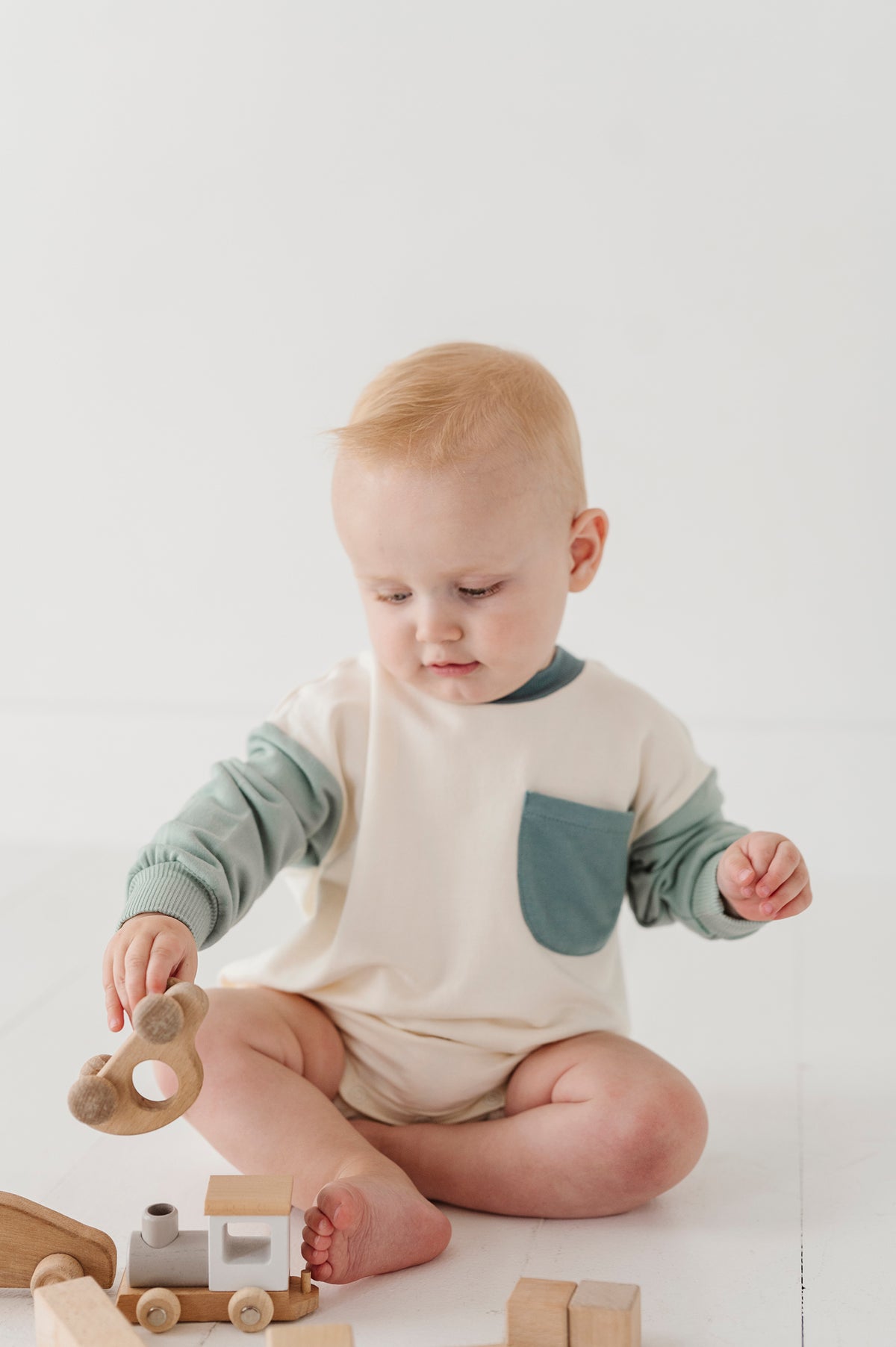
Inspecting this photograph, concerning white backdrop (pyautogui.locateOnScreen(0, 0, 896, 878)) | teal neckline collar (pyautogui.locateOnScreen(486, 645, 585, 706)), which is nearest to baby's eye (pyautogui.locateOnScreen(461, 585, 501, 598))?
teal neckline collar (pyautogui.locateOnScreen(486, 645, 585, 706))

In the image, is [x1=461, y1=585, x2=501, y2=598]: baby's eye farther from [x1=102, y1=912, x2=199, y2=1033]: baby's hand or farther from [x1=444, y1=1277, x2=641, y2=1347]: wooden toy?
[x1=444, y1=1277, x2=641, y2=1347]: wooden toy

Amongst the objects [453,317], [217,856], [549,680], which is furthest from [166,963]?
[453,317]

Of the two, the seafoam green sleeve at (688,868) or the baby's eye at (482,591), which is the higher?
the baby's eye at (482,591)

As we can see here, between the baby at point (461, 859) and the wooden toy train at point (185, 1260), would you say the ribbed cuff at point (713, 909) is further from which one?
the wooden toy train at point (185, 1260)

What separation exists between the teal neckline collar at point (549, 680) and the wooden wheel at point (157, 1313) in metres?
0.47

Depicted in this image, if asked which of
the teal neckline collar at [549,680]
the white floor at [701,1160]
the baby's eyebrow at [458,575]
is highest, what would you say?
the baby's eyebrow at [458,575]

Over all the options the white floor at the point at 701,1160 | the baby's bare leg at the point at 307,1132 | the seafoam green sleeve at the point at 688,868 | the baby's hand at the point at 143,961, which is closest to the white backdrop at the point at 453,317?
the white floor at the point at 701,1160

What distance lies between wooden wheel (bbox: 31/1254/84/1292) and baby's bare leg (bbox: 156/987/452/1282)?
132 mm

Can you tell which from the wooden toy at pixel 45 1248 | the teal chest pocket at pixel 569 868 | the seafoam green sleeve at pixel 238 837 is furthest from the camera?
the teal chest pocket at pixel 569 868

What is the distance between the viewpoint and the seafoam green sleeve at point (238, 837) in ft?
3.33

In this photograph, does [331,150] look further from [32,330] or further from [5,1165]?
[5,1165]

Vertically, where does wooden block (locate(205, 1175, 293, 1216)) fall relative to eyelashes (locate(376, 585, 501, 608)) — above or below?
below

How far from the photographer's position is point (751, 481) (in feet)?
7.87

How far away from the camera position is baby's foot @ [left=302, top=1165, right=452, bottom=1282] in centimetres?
92
